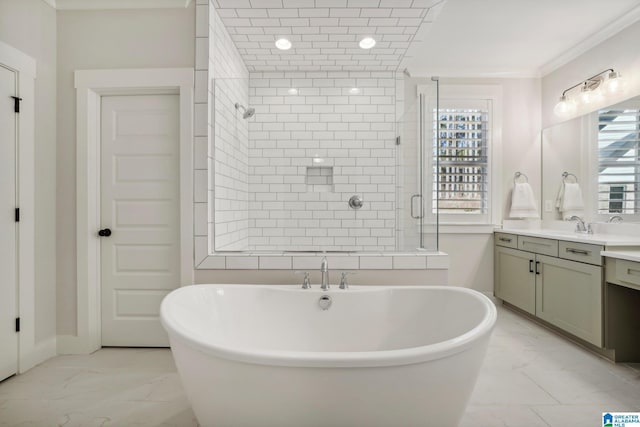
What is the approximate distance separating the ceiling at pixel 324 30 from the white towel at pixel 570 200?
6.74 ft

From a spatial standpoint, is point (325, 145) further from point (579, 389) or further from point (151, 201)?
point (579, 389)

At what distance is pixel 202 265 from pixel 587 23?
3.76m

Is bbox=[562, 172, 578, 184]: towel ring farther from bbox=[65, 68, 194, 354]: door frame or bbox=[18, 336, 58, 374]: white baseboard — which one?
bbox=[18, 336, 58, 374]: white baseboard

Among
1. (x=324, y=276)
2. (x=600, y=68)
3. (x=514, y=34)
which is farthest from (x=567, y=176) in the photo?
(x=324, y=276)

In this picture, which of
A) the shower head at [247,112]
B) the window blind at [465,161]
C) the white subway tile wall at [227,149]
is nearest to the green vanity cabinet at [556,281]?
the window blind at [465,161]

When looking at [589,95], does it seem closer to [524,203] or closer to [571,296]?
[524,203]

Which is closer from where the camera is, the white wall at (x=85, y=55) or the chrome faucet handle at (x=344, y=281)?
the chrome faucet handle at (x=344, y=281)

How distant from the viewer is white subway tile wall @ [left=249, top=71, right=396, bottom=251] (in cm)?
268

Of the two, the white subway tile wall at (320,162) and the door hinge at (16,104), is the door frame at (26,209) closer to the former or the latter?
the door hinge at (16,104)

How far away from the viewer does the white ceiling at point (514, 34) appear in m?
2.81

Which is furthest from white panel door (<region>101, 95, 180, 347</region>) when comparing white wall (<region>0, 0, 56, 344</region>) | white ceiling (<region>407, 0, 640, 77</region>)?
white ceiling (<region>407, 0, 640, 77</region>)

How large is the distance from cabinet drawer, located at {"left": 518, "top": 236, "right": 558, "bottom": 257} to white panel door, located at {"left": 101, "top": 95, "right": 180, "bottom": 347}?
3038 millimetres

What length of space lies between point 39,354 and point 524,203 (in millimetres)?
4510

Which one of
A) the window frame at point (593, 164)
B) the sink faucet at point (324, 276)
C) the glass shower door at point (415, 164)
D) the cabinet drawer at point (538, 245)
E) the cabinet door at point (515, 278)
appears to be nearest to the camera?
the sink faucet at point (324, 276)
